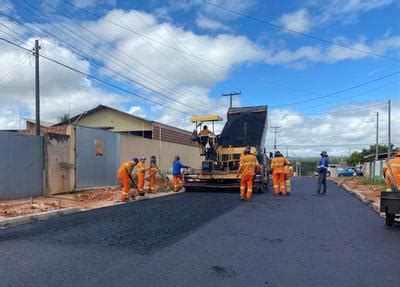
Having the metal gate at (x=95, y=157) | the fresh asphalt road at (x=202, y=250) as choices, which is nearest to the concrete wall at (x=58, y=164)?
the metal gate at (x=95, y=157)

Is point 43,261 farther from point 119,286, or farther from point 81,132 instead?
point 81,132

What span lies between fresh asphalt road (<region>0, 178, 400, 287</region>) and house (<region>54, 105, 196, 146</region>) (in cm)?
2050

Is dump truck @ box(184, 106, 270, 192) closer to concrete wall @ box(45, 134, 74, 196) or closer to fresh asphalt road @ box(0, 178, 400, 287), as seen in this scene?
concrete wall @ box(45, 134, 74, 196)

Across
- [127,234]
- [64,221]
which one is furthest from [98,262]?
[64,221]

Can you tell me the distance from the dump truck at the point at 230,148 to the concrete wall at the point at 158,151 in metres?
4.19

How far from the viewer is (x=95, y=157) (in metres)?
16.1

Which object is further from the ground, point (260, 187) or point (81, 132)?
point (81, 132)

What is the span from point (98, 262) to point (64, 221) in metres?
3.62

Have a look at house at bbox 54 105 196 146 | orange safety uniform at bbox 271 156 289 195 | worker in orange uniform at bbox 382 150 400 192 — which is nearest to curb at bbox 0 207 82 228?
orange safety uniform at bbox 271 156 289 195

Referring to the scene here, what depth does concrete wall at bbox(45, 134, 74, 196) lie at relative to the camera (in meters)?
13.4

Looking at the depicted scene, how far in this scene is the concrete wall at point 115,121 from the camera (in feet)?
98.8

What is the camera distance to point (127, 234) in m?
6.89

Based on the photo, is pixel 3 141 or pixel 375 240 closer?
pixel 375 240

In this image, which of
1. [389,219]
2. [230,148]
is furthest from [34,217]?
[230,148]
